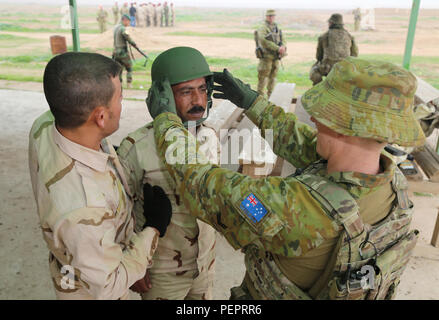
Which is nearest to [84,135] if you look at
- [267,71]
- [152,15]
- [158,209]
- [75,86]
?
[75,86]

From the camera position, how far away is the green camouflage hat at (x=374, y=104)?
3.93ft

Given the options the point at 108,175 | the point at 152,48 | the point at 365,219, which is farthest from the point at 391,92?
the point at 152,48

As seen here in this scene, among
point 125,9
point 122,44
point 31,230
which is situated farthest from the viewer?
point 125,9

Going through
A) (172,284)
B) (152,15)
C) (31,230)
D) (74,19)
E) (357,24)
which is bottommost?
(31,230)

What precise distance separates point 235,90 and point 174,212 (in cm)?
75

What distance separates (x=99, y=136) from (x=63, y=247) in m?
0.44

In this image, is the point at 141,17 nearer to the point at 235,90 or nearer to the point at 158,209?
the point at 235,90

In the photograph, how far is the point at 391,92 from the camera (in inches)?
47.2

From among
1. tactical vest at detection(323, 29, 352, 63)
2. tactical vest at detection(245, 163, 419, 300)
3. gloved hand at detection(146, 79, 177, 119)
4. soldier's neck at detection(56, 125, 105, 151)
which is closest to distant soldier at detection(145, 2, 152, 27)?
tactical vest at detection(323, 29, 352, 63)

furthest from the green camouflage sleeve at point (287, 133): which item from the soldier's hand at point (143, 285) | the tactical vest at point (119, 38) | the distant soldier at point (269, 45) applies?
the tactical vest at point (119, 38)

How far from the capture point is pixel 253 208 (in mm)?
1237

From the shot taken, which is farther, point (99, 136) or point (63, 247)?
point (99, 136)

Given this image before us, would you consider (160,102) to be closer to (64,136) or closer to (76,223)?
(64,136)

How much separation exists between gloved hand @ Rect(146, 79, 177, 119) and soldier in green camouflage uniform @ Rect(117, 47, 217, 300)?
5.2 inches
